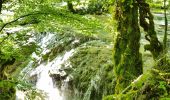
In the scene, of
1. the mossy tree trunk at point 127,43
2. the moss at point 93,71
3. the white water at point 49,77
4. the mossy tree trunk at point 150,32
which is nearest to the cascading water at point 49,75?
the white water at point 49,77

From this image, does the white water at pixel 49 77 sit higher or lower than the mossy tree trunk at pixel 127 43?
lower

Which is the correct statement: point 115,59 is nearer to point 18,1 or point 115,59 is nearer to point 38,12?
point 38,12

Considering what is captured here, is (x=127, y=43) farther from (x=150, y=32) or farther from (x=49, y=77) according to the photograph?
(x=49, y=77)

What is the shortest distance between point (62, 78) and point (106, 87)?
1.74m

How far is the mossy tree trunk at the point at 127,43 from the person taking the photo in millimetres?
5137

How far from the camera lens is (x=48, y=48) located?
37.9 ft

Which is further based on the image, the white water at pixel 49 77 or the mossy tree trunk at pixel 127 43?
the white water at pixel 49 77

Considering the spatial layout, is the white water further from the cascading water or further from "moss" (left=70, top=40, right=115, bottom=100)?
"moss" (left=70, top=40, right=115, bottom=100)

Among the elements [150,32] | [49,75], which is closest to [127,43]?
[150,32]

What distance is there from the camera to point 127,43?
5297 millimetres

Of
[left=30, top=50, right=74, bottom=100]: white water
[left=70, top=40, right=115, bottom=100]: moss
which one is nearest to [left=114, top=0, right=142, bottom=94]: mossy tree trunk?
[left=70, top=40, right=115, bottom=100]: moss

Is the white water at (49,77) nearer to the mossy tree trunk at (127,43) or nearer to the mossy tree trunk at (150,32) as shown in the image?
the mossy tree trunk at (127,43)

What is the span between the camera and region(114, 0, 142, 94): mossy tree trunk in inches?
202

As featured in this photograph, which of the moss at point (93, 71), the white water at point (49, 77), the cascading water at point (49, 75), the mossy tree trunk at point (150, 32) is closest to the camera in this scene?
the mossy tree trunk at point (150, 32)
